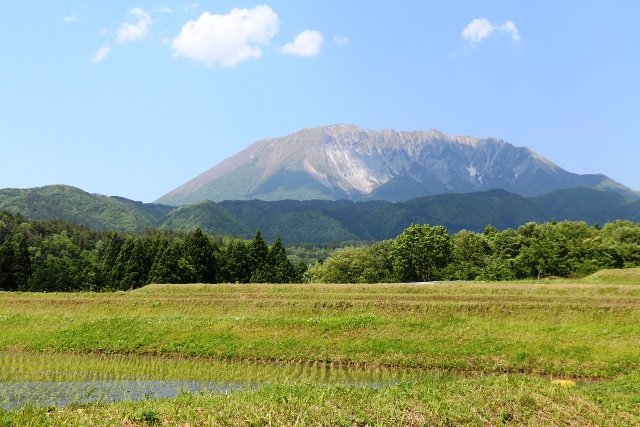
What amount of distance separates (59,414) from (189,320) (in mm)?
28055

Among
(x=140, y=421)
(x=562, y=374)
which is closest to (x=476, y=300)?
(x=562, y=374)

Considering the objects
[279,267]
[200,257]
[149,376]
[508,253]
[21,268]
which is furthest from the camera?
[508,253]

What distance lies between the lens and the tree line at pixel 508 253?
10094cm

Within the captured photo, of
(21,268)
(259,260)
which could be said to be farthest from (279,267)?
(21,268)

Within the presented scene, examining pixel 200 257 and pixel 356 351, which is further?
pixel 200 257

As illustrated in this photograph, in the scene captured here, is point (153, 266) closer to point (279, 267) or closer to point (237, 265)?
point (237, 265)

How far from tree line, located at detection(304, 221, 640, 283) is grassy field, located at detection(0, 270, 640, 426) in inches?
2036

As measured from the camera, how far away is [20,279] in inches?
4003

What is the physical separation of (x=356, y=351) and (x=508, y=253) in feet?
289

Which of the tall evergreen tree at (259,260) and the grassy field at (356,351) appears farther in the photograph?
the tall evergreen tree at (259,260)

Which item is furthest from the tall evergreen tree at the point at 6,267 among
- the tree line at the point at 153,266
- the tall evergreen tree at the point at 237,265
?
the tall evergreen tree at the point at 237,265

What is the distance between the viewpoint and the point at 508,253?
113875 millimetres

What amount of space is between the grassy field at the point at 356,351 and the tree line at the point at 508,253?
170ft

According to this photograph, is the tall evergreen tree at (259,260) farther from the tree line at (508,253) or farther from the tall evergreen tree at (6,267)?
the tall evergreen tree at (6,267)
